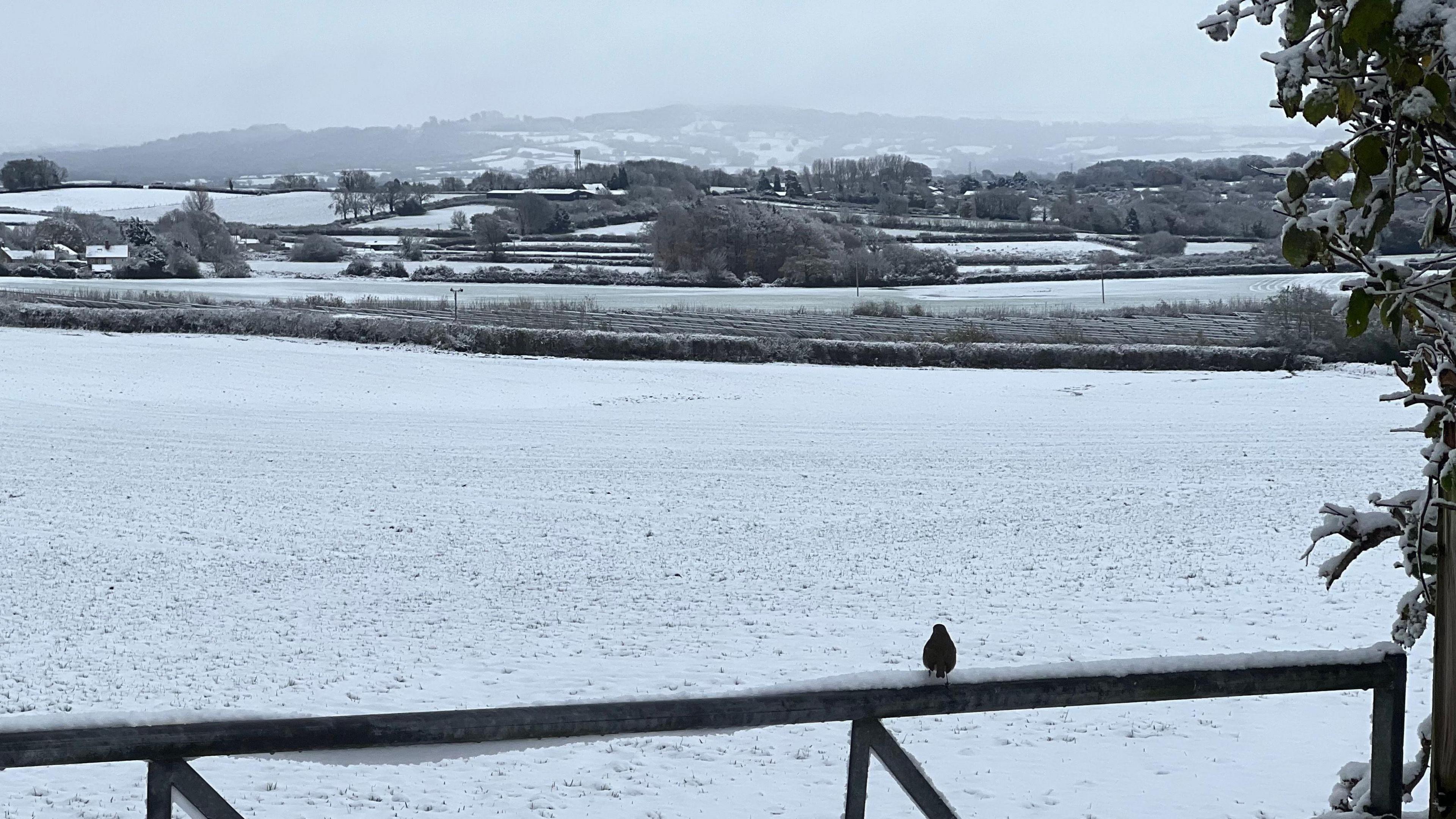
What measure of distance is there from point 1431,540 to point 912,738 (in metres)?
6.93

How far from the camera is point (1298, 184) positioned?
186 cm

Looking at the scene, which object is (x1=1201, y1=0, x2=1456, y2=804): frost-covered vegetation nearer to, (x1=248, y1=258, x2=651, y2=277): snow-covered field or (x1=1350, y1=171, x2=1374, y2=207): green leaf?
(x1=1350, y1=171, x2=1374, y2=207): green leaf

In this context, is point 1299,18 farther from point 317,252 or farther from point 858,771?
point 317,252

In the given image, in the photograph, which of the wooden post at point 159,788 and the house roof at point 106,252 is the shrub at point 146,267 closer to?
the house roof at point 106,252

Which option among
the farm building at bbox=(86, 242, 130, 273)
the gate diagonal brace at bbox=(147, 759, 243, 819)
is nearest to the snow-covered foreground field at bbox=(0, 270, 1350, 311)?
the farm building at bbox=(86, 242, 130, 273)

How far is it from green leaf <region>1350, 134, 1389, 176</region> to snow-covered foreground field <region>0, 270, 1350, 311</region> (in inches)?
2207

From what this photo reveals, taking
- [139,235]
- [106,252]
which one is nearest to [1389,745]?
[139,235]

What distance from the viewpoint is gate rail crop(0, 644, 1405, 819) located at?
1.78 m

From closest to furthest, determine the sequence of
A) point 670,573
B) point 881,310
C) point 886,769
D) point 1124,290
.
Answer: point 886,769
point 670,573
point 881,310
point 1124,290

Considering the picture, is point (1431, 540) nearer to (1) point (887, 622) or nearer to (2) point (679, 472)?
(1) point (887, 622)

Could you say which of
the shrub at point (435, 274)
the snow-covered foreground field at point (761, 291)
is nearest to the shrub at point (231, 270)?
the snow-covered foreground field at point (761, 291)

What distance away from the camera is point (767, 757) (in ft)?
27.4

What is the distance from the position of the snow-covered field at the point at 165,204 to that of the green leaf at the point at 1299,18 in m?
125

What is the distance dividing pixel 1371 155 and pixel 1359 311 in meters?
0.22
